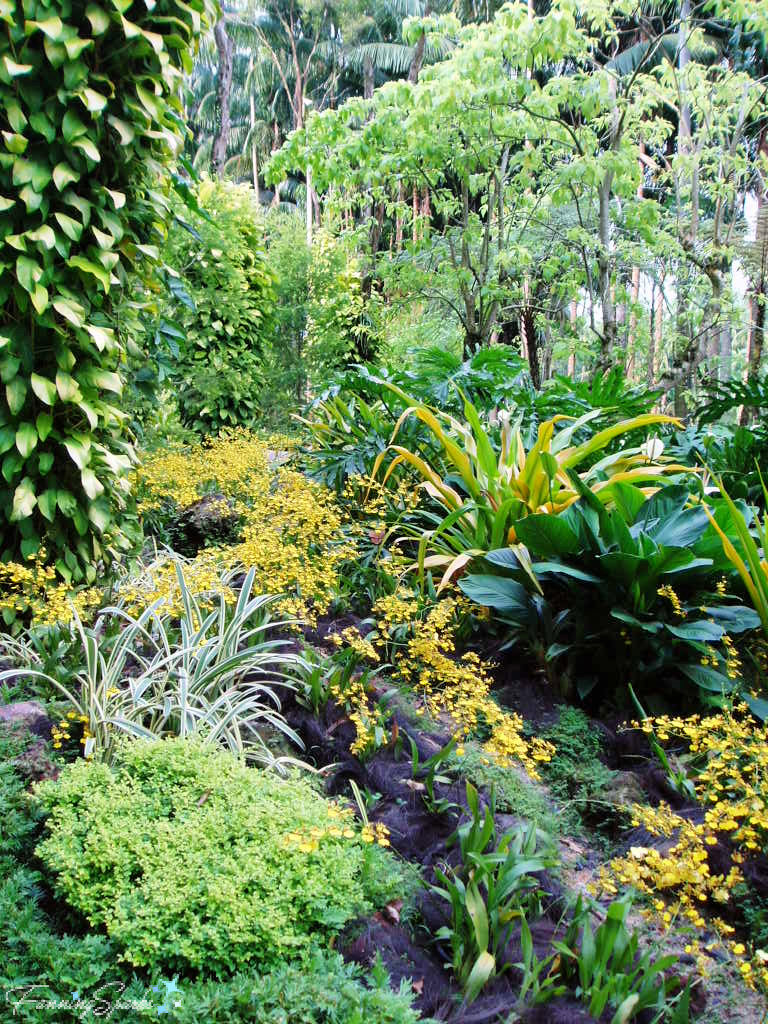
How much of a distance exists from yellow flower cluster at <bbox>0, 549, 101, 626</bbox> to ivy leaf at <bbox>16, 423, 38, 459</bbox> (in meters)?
0.37

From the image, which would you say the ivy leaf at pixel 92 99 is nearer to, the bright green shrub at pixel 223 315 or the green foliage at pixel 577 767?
the green foliage at pixel 577 767

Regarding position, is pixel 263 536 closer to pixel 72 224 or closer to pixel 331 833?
pixel 72 224

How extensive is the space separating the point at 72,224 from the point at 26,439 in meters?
0.75

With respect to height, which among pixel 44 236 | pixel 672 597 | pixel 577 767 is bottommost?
pixel 577 767

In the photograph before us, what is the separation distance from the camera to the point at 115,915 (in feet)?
4.47

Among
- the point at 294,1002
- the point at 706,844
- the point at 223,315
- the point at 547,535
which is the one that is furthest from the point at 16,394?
the point at 223,315

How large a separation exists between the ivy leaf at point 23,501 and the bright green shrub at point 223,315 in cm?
321

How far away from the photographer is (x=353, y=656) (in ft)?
7.70

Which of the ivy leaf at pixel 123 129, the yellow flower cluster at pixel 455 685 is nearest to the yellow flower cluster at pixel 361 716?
the yellow flower cluster at pixel 455 685

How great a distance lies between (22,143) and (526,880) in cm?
263

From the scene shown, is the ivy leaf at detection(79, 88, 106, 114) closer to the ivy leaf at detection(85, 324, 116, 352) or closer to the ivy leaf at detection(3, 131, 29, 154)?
the ivy leaf at detection(3, 131, 29, 154)

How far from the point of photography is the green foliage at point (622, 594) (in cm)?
235

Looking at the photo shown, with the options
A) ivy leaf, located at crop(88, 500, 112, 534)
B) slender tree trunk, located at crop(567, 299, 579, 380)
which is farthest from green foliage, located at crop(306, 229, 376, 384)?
ivy leaf, located at crop(88, 500, 112, 534)

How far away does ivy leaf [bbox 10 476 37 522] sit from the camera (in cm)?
243
